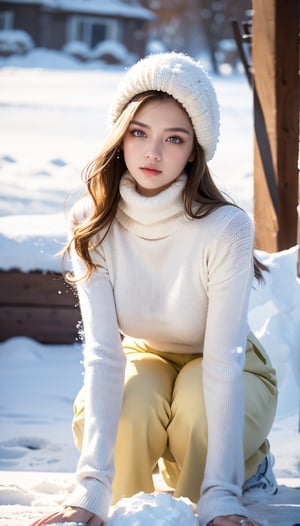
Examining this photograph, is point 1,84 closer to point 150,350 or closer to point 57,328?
point 57,328

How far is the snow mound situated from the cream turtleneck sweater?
0.25ft

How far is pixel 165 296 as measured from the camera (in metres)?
2.48

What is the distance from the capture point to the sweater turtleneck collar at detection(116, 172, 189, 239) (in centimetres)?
243

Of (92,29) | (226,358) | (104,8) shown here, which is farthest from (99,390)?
(92,29)

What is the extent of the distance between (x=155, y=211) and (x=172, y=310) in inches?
11.0

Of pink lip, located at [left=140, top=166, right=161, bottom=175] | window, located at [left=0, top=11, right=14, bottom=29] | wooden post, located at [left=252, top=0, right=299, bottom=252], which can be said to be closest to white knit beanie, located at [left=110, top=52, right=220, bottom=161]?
Result: pink lip, located at [left=140, top=166, right=161, bottom=175]

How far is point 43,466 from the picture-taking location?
293 centimetres

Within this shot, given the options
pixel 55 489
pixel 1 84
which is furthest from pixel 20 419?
pixel 1 84

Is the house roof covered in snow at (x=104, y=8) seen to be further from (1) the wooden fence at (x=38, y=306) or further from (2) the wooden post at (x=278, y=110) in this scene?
(1) the wooden fence at (x=38, y=306)

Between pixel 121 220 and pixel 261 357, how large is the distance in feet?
1.99

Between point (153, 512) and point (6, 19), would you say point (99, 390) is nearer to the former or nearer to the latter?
point (153, 512)

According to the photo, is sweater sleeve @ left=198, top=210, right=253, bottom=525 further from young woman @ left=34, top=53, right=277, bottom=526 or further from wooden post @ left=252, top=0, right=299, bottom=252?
wooden post @ left=252, top=0, right=299, bottom=252

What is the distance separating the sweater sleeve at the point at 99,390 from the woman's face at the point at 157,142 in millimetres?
281

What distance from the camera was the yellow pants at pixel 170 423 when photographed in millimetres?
2383
